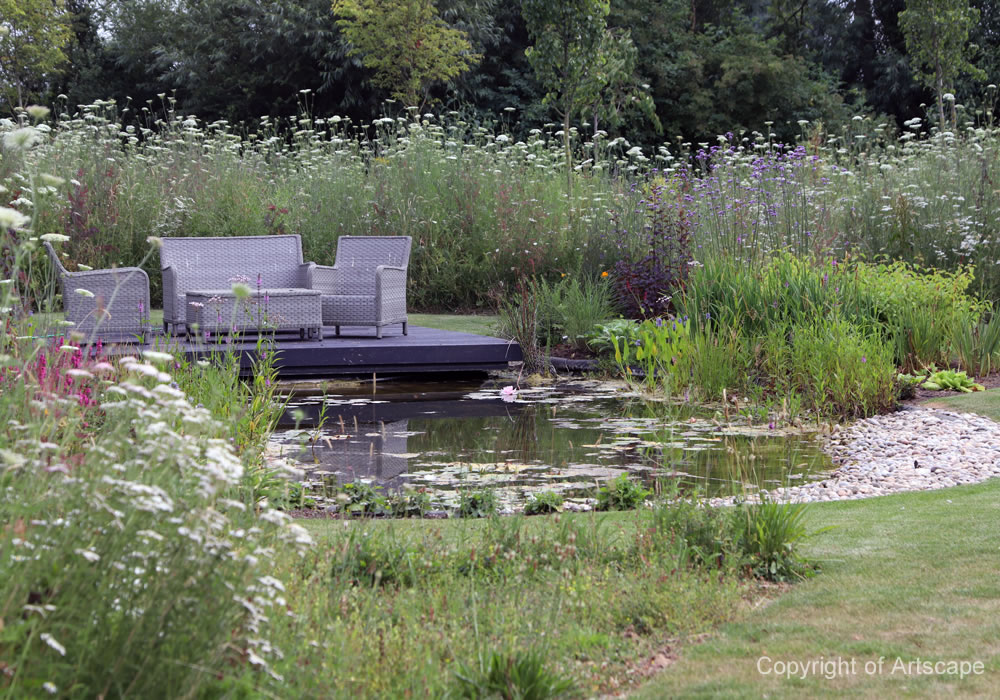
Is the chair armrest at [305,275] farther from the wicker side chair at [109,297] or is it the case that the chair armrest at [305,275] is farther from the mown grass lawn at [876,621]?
the mown grass lawn at [876,621]

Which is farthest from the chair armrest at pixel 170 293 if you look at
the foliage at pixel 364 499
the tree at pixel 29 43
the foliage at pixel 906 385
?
the tree at pixel 29 43

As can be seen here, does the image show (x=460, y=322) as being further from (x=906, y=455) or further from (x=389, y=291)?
(x=906, y=455)

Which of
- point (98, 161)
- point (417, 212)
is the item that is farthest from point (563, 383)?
point (98, 161)

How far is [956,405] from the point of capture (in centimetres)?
666

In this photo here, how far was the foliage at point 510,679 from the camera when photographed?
2451mm

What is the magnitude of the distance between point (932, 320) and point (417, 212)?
6.50 metres

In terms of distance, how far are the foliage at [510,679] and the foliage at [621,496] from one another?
1989 mm

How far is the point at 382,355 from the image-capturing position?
848 cm

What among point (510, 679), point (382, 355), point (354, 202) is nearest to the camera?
point (510, 679)

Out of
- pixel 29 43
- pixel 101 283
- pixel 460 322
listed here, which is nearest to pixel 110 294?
pixel 101 283

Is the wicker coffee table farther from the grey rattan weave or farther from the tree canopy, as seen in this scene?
the tree canopy

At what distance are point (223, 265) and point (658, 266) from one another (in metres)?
3.91

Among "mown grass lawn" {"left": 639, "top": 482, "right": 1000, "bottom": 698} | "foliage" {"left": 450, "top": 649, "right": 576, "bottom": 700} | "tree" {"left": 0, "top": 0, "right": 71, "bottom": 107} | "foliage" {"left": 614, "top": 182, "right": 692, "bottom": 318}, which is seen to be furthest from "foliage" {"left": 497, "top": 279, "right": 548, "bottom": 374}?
"tree" {"left": 0, "top": 0, "right": 71, "bottom": 107}

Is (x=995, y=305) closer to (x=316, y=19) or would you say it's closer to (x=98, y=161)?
(x=98, y=161)
